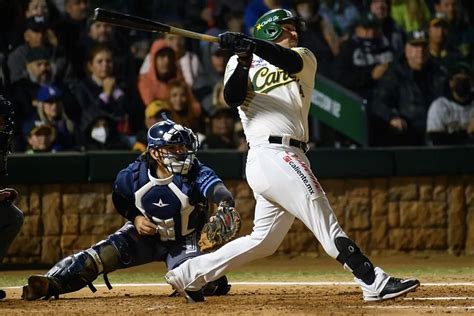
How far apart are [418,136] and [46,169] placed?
3813 millimetres

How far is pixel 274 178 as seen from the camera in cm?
617

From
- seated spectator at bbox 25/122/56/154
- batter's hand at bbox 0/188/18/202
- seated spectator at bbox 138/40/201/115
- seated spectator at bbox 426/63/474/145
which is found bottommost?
batter's hand at bbox 0/188/18/202

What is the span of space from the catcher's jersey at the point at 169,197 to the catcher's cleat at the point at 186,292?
20.5 inches

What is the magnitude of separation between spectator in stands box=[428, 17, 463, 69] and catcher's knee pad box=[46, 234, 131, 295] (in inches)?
215

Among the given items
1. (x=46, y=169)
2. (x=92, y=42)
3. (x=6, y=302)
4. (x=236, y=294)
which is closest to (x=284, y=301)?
(x=236, y=294)

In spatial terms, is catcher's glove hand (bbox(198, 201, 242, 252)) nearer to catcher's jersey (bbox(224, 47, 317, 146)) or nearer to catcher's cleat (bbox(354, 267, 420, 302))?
catcher's jersey (bbox(224, 47, 317, 146))

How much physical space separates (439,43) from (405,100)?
2.64ft

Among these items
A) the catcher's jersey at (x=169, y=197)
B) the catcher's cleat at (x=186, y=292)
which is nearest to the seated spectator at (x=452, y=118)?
the catcher's jersey at (x=169, y=197)

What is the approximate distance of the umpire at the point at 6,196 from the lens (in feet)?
23.1

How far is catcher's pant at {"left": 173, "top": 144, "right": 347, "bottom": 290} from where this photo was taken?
6.09 m

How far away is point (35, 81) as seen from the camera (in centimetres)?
1069

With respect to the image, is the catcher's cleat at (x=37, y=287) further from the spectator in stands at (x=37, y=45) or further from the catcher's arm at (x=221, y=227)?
the spectator in stands at (x=37, y=45)

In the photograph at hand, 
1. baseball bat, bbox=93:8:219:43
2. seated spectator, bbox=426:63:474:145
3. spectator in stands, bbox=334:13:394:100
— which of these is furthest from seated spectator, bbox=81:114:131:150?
baseball bat, bbox=93:8:219:43

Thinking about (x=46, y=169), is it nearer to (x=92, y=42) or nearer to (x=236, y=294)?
(x=92, y=42)
